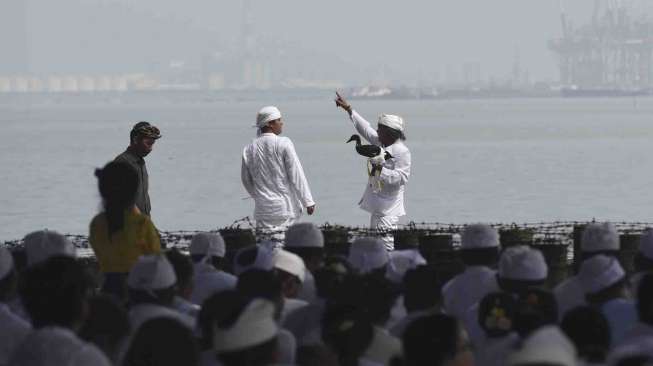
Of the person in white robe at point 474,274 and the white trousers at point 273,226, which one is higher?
the person in white robe at point 474,274

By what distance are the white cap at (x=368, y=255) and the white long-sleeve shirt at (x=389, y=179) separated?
4.79 metres

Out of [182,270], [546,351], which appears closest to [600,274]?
[182,270]

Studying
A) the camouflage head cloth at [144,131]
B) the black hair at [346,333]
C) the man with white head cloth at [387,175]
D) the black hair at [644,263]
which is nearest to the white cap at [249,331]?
the black hair at [346,333]

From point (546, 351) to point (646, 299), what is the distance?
1640 millimetres

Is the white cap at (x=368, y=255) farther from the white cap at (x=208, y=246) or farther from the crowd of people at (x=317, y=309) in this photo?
the white cap at (x=208, y=246)

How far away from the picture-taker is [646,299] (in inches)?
270

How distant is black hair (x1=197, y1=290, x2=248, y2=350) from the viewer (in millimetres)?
6395

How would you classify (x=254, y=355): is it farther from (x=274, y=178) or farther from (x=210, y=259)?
(x=274, y=178)

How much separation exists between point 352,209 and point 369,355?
127 feet

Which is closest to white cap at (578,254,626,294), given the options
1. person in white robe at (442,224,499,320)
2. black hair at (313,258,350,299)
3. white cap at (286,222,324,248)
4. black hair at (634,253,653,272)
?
person in white robe at (442,224,499,320)

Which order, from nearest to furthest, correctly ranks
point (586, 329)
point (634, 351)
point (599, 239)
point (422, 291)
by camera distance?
point (634, 351) < point (586, 329) < point (422, 291) < point (599, 239)

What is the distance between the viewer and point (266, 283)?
7777 millimetres

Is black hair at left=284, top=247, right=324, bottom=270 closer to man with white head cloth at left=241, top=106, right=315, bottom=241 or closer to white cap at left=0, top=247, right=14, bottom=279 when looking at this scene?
white cap at left=0, top=247, right=14, bottom=279

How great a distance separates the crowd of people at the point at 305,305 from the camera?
241 inches
